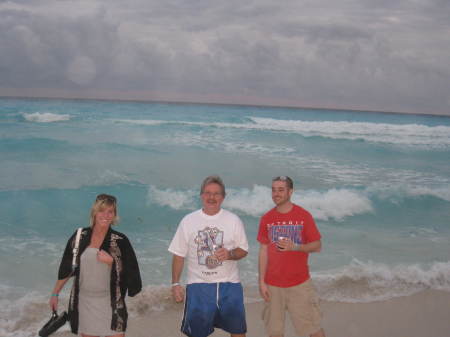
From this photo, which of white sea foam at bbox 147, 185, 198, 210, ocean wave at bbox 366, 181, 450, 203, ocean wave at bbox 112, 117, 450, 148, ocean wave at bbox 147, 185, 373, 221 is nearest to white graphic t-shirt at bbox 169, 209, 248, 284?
ocean wave at bbox 147, 185, 373, 221

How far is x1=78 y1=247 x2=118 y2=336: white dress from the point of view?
2.98 m

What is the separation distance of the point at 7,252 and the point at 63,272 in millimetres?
5902

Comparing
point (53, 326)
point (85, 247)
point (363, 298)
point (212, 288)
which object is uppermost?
point (85, 247)

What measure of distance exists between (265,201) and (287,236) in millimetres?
10213

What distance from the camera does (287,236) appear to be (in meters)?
3.42

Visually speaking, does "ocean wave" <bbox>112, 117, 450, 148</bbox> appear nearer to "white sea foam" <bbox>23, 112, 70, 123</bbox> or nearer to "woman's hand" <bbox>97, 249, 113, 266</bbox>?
"white sea foam" <bbox>23, 112, 70, 123</bbox>

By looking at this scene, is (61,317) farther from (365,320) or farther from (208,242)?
(365,320)

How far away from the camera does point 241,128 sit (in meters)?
35.0

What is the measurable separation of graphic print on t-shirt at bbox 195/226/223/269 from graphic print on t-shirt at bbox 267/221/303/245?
0.49 meters

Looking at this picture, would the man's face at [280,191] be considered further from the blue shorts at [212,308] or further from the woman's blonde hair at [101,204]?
the woman's blonde hair at [101,204]

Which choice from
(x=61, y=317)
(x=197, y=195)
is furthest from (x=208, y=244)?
(x=197, y=195)

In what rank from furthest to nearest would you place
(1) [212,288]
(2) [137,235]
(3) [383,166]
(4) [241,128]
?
(4) [241,128] < (3) [383,166] < (2) [137,235] < (1) [212,288]

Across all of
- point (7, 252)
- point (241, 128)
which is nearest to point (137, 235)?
point (7, 252)

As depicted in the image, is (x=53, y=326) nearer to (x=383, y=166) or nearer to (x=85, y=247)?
(x=85, y=247)
